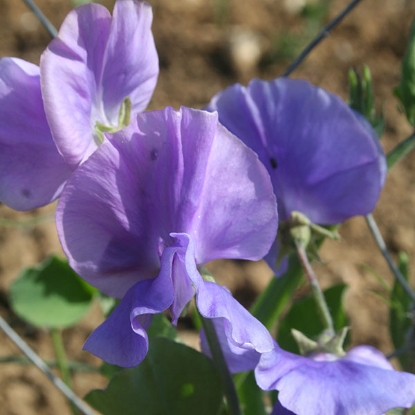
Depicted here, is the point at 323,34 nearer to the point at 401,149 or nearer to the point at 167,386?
the point at 401,149

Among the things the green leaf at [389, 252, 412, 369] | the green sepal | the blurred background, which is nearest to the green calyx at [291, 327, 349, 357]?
the green sepal

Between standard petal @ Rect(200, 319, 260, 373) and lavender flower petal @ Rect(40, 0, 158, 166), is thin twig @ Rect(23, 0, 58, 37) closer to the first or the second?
lavender flower petal @ Rect(40, 0, 158, 166)

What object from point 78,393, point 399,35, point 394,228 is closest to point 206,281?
point 78,393

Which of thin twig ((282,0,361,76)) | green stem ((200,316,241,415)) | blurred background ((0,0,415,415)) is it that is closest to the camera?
green stem ((200,316,241,415))

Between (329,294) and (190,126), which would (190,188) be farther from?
(329,294)

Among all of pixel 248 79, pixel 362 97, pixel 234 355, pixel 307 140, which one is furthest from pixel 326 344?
pixel 248 79
